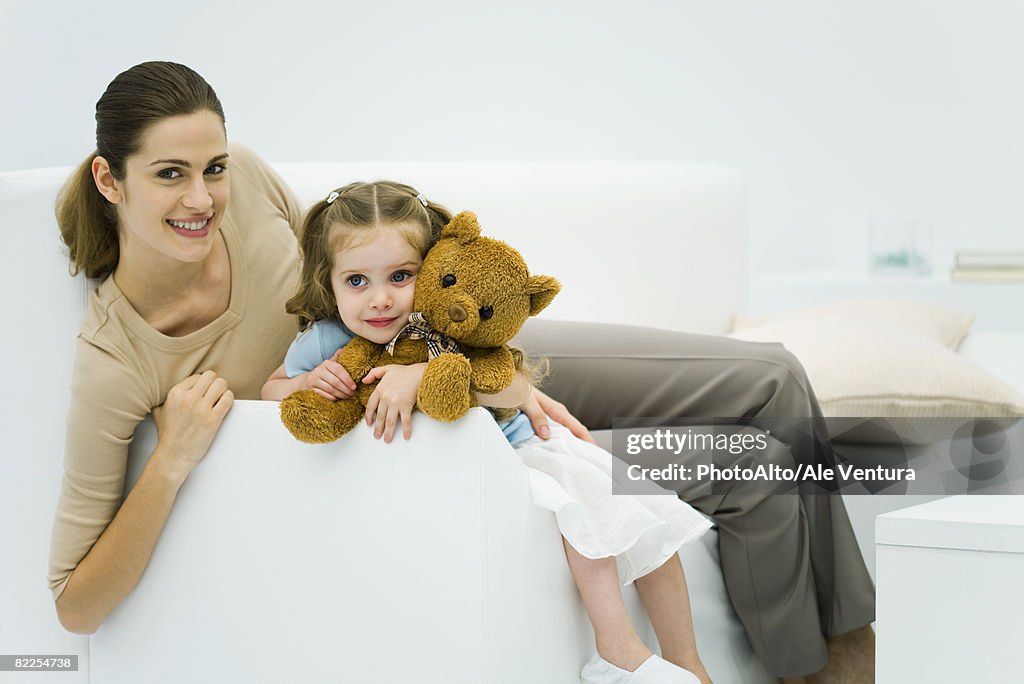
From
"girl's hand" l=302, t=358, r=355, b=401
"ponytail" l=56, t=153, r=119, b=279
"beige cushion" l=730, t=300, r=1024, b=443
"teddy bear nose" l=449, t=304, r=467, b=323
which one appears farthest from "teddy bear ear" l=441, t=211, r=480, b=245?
"beige cushion" l=730, t=300, r=1024, b=443

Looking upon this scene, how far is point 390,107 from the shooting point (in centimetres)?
343

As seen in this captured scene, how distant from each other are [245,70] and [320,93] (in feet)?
0.73

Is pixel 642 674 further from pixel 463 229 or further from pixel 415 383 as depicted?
pixel 463 229

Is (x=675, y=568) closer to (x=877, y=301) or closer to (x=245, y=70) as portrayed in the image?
(x=877, y=301)

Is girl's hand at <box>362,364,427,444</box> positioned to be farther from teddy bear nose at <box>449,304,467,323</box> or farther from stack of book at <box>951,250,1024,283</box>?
stack of book at <box>951,250,1024,283</box>

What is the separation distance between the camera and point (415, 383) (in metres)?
1.28

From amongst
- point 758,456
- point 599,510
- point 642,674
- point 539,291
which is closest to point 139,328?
point 539,291

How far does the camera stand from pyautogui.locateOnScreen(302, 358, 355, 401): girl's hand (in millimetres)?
1329

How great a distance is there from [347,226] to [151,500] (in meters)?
0.42

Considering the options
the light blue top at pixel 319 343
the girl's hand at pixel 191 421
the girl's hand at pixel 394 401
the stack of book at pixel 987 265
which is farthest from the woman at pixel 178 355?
the stack of book at pixel 987 265

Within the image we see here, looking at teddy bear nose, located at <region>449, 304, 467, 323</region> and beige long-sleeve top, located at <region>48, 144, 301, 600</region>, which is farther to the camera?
beige long-sleeve top, located at <region>48, 144, 301, 600</region>

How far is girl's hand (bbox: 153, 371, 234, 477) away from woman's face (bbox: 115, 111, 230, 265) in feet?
0.57

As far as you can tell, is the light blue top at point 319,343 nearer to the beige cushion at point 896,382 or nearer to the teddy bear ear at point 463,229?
the teddy bear ear at point 463,229

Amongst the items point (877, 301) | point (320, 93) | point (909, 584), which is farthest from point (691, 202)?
point (909, 584)
